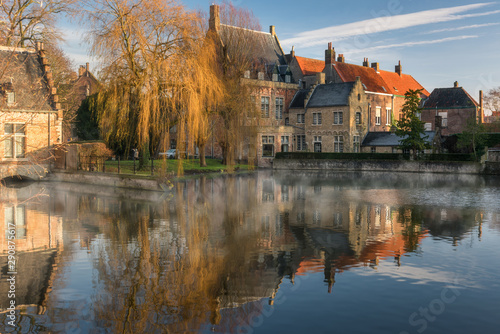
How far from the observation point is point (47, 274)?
1012cm

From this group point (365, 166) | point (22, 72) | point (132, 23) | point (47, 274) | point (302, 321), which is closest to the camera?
point (302, 321)

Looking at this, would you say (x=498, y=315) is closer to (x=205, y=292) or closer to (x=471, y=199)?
(x=205, y=292)

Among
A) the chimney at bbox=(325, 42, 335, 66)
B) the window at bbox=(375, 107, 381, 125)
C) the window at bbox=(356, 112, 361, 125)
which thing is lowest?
the window at bbox=(356, 112, 361, 125)

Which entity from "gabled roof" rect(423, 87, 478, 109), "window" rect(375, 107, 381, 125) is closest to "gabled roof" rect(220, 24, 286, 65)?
"window" rect(375, 107, 381, 125)

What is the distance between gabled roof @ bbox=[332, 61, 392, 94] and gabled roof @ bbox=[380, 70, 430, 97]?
2.21 m

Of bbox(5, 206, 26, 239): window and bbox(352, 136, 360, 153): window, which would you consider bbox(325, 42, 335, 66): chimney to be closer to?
bbox(352, 136, 360, 153): window

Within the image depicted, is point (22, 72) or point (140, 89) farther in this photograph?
point (22, 72)

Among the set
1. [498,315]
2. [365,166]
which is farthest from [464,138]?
[498,315]

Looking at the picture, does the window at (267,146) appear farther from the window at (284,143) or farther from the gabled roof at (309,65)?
the gabled roof at (309,65)

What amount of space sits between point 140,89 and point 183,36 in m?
4.00

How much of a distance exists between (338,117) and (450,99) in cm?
2266

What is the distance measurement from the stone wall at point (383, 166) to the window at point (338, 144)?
265 inches

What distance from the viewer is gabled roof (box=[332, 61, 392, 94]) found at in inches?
2608

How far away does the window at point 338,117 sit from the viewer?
57456 millimetres
